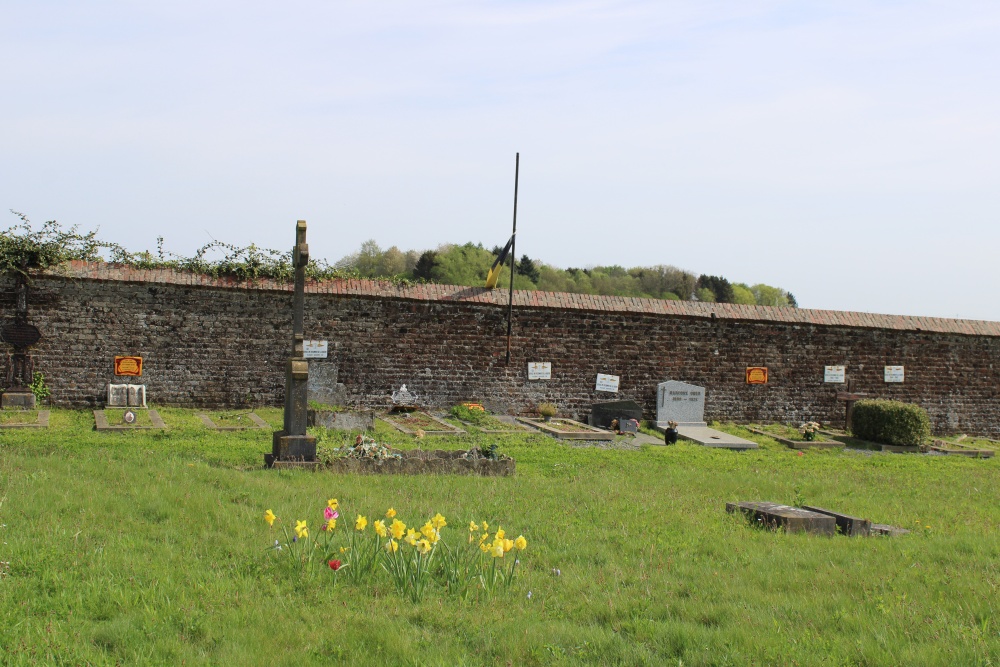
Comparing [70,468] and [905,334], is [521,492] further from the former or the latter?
[905,334]

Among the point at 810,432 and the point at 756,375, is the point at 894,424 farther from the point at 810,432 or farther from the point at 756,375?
the point at 756,375

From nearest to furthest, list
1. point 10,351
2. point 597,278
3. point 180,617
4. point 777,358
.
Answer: point 180,617
point 10,351
point 777,358
point 597,278

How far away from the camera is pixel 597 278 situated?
51.7 m

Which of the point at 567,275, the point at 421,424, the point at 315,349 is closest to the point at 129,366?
the point at 315,349

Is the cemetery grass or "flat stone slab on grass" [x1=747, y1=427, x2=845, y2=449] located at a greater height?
the cemetery grass

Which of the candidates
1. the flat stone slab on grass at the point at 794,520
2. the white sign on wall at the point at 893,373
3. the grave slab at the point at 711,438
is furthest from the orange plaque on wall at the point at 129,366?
the white sign on wall at the point at 893,373

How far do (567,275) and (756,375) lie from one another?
Result: 102ft

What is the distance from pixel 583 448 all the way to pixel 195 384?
733cm

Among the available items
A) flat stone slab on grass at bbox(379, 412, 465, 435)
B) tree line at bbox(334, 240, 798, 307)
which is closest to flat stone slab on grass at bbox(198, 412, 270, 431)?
flat stone slab on grass at bbox(379, 412, 465, 435)

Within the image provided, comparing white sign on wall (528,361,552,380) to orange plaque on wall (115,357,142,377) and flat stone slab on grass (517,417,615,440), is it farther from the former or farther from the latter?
orange plaque on wall (115,357,142,377)

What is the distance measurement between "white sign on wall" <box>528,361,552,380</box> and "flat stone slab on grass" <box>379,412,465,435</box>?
2578 mm

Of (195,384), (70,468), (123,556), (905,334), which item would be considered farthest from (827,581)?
(905,334)

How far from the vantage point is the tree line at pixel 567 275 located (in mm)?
39094

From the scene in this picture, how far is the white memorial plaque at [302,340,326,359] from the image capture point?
16.8 meters
